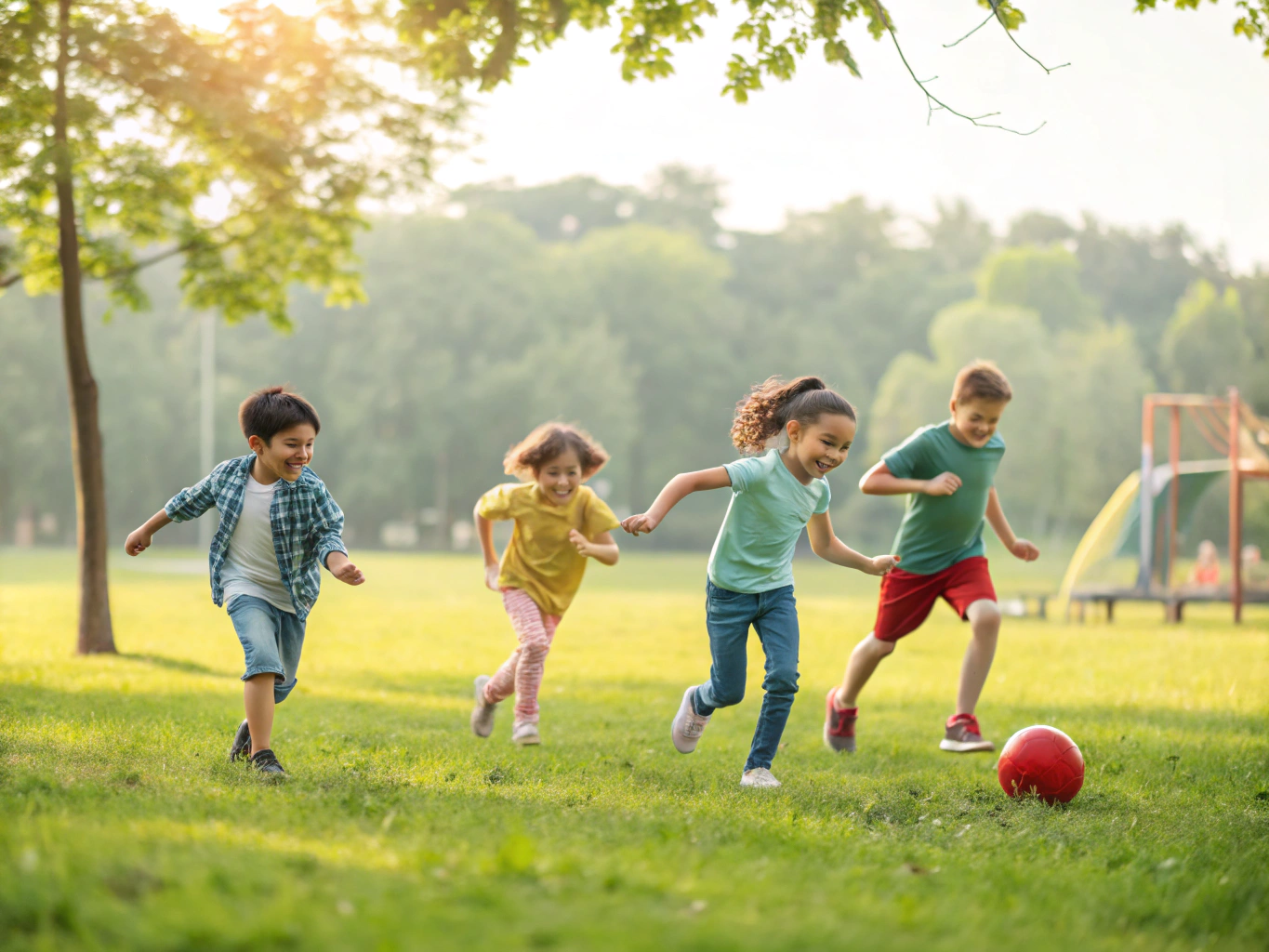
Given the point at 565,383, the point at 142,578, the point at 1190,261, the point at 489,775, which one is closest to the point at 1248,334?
the point at 1190,261

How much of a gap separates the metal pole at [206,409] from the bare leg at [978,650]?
160 ft

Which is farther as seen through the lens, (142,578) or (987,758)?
(142,578)

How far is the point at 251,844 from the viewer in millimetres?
4047

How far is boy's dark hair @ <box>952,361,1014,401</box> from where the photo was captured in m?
7.35

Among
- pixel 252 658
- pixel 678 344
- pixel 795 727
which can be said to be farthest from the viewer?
pixel 678 344

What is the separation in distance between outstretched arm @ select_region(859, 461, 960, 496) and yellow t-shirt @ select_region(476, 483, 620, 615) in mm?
1490

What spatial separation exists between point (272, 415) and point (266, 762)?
1.59 meters

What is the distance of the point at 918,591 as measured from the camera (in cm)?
756

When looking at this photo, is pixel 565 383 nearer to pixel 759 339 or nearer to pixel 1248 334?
pixel 759 339

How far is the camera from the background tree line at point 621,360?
5553 centimetres

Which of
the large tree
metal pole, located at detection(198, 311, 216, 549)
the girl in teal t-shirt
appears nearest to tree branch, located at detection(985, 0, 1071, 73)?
the girl in teal t-shirt

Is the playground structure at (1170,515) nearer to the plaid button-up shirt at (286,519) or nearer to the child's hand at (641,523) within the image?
the child's hand at (641,523)

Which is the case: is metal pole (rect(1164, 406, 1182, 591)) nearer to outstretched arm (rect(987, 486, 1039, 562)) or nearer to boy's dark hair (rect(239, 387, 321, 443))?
outstretched arm (rect(987, 486, 1039, 562))

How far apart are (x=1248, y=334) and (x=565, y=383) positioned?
29.6 m
